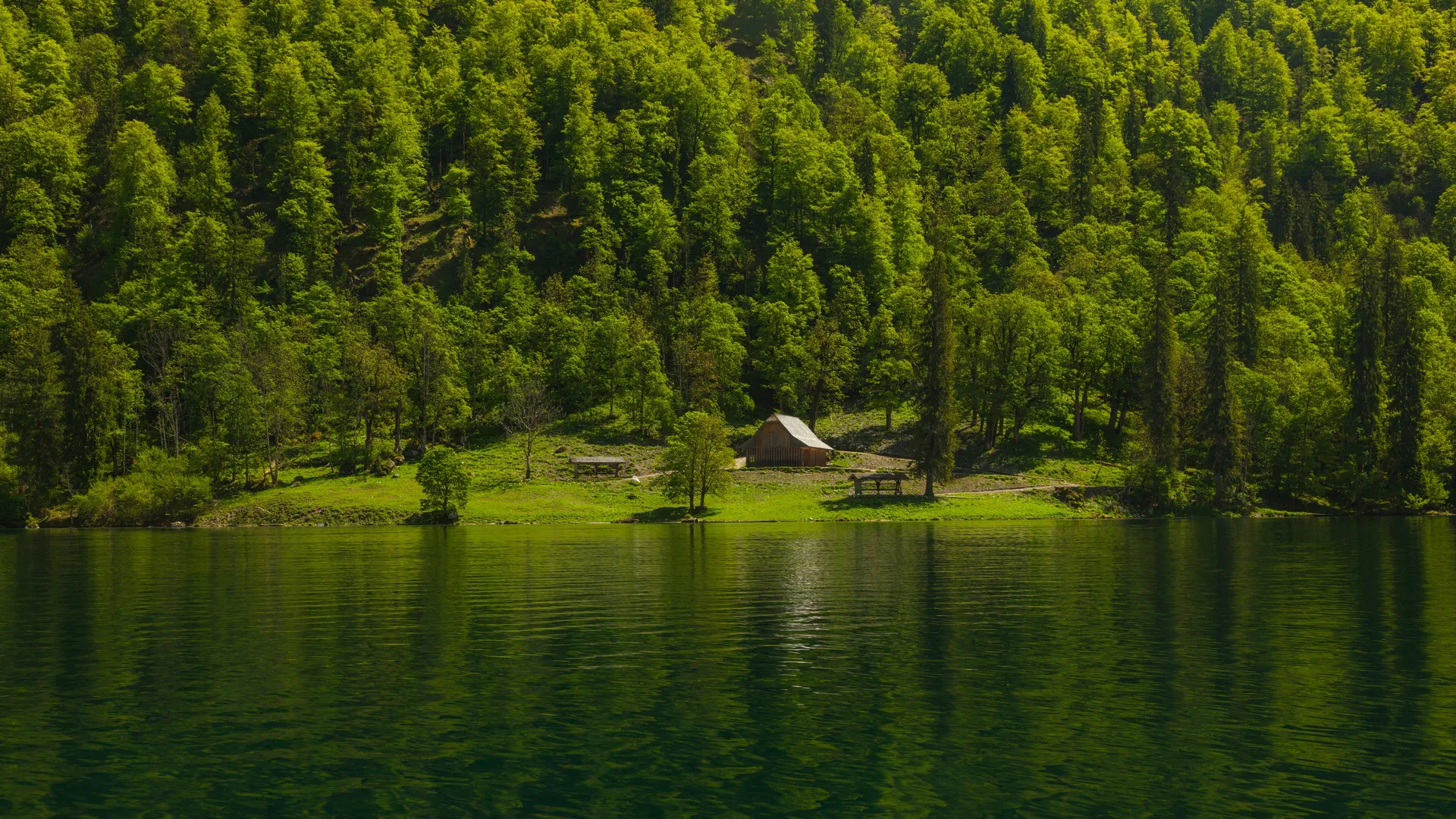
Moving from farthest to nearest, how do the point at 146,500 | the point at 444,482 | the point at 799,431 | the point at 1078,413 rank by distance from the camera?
the point at 1078,413
the point at 799,431
the point at 146,500
the point at 444,482

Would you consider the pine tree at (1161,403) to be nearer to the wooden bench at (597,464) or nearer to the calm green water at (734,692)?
the wooden bench at (597,464)

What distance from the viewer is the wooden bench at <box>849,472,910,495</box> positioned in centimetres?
11244

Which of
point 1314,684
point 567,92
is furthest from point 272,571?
point 567,92

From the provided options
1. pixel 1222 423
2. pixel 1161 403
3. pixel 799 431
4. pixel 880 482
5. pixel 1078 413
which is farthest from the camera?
pixel 1078 413

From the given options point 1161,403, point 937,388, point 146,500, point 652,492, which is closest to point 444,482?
point 652,492

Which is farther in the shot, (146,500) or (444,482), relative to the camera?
(146,500)

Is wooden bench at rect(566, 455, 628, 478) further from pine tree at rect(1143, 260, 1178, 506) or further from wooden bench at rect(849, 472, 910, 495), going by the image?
pine tree at rect(1143, 260, 1178, 506)

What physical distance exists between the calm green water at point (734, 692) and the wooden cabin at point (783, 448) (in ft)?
217

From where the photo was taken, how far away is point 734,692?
29516 mm

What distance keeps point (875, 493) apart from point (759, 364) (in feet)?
128

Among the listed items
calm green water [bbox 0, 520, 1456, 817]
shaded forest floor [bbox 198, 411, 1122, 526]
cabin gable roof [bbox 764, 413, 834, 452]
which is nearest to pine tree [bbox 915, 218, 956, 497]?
shaded forest floor [bbox 198, 411, 1122, 526]

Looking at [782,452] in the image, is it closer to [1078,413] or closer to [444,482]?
[1078,413]

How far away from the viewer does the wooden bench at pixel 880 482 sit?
369 feet

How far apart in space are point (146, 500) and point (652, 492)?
4641 cm
